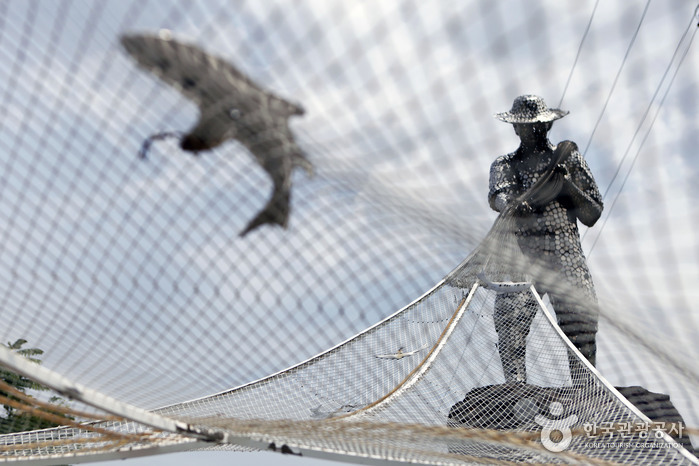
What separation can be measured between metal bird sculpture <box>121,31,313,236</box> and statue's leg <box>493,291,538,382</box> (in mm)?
2646

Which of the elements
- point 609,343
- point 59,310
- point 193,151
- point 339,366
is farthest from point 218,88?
point 609,343

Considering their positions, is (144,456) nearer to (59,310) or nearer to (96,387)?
(96,387)

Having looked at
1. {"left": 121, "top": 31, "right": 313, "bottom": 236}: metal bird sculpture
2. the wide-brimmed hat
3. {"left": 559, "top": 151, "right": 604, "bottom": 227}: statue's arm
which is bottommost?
{"left": 121, "top": 31, "right": 313, "bottom": 236}: metal bird sculpture

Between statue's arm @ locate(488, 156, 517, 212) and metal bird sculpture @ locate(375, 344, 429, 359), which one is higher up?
statue's arm @ locate(488, 156, 517, 212)

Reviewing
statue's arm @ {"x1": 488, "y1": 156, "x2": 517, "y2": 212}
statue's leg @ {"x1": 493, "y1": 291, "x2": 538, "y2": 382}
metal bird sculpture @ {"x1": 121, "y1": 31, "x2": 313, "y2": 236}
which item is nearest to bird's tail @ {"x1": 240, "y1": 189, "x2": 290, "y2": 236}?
metal bird sculpture @ {"x1": 121, "y1": 31, "x2": 313, "y2": 236}

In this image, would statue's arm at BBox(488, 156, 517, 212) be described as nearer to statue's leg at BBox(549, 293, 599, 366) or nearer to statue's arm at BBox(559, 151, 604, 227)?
statue's arm at BBox(559, 151, 604, 227)

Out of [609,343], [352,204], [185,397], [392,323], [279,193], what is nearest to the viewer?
[279,193]

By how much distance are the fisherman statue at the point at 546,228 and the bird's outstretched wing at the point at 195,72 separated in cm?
270

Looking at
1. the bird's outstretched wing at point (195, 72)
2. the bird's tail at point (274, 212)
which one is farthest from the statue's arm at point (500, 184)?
the bird's outstretched wing at point (195, 72)

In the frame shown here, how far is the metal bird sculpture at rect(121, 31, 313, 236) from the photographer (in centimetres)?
317

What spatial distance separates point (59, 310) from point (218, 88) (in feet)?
4.95

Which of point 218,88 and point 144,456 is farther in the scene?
point 144,456

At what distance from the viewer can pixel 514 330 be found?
5582 millimetres

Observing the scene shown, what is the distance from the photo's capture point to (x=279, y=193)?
12.1 ft
